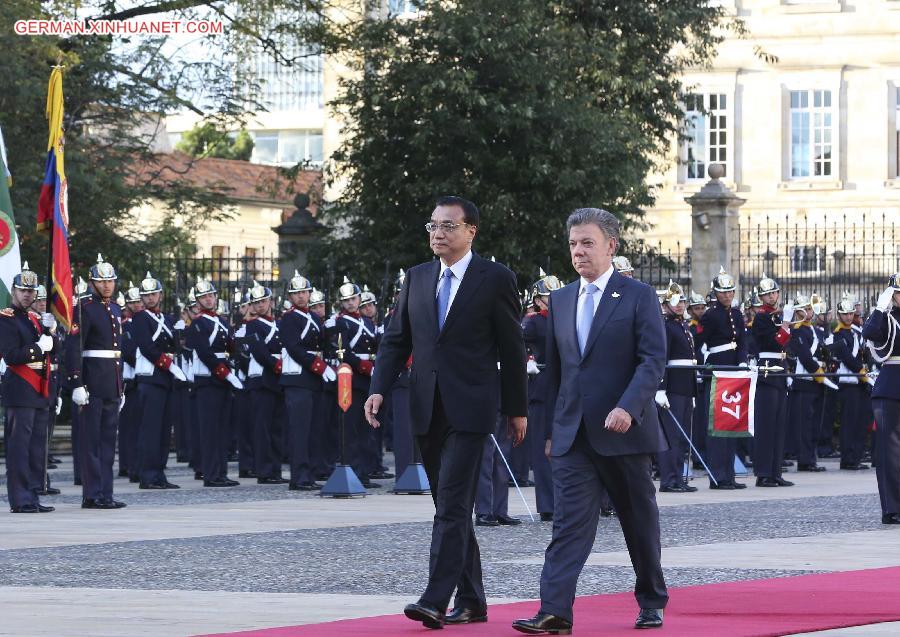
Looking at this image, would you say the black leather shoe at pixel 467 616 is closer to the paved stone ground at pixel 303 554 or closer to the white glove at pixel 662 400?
the paved stone ground at pixel 303 554

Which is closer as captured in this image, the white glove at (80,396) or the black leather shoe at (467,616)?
the black leather shoe at (467,616)

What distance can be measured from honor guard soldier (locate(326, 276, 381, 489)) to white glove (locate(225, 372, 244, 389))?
1.26 metres

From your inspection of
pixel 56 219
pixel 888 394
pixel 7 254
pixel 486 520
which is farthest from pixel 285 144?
pixel 888 394

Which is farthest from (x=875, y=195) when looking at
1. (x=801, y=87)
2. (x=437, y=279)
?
(x=437, y=279)

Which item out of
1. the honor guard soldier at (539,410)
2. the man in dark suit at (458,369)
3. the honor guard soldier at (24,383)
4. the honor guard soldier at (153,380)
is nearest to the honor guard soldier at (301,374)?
the honor guard soldier at (153,380)

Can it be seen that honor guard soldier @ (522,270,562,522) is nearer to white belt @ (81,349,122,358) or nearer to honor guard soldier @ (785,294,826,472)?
white belt @ (81,349,122,358)

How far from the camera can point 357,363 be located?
756 inches

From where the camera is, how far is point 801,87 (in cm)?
5612

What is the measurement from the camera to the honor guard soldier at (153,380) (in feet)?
63.8

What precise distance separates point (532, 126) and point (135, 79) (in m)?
5.88

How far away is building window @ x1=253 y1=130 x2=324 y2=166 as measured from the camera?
91375 millimetres

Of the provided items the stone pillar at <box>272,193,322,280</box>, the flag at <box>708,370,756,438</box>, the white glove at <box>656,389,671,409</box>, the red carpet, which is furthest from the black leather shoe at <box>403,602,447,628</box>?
the stone pillar at <box>272,193,322,280</box>

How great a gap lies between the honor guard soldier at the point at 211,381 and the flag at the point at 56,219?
2506 millimetres

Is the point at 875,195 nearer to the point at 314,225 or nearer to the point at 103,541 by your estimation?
the point at 314,225
